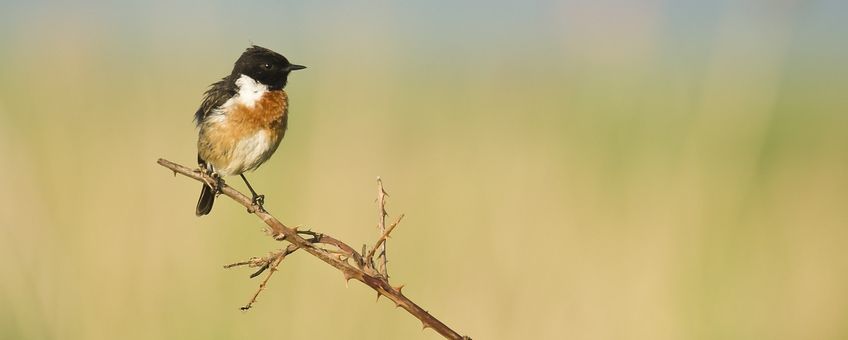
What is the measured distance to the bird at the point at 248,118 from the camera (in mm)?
3502

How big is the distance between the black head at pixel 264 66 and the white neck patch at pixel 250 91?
0.02 meters

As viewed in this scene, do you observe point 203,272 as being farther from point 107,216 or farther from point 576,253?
point 576,253

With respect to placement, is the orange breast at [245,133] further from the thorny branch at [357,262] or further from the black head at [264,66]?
the thorny branch at [357,262]

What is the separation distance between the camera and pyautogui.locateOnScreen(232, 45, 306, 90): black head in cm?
351

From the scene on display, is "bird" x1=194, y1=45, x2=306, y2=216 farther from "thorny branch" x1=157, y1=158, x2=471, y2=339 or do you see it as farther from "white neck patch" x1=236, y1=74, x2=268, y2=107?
"thorny branch" x1=157, y1=158, x2=471, y2=339

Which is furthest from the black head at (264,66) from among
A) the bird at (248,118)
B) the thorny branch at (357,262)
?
the thorny branch at (357,262)

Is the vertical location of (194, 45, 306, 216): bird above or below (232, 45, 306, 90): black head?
below

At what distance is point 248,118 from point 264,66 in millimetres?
201

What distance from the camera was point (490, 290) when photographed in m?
3.98

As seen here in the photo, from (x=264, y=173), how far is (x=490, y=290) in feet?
6.47

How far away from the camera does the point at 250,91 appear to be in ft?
11.6

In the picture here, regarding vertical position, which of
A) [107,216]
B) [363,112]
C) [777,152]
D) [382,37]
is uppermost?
[382,37]

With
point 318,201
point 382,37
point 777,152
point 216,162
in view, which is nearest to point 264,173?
point 318,201

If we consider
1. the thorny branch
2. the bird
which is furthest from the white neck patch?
the thorny branch
